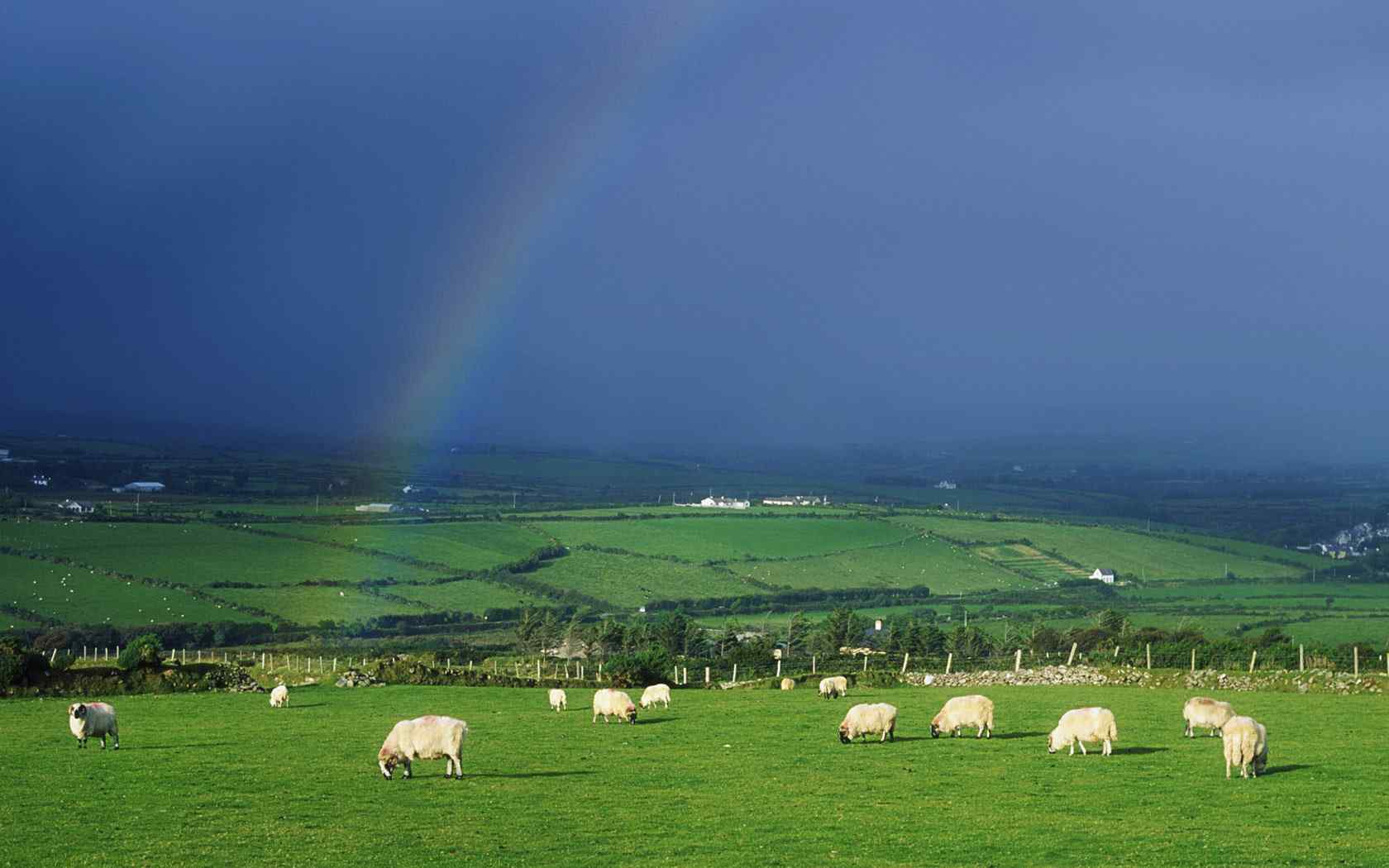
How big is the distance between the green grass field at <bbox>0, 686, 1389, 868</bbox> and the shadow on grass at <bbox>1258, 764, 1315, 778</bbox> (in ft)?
0.21

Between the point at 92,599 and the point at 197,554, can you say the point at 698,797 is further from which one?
the point at 197,554

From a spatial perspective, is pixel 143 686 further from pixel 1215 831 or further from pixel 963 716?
pixel 1215 831

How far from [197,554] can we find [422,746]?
76308mm

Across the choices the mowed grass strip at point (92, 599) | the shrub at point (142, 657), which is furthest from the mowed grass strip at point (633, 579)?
the shrub at point (142, 657)

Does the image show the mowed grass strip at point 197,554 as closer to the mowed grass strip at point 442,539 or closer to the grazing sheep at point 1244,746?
the mowed grass strip at point 442,539

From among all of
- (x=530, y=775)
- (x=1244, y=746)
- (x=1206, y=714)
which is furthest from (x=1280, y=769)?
(x=530, y=775)

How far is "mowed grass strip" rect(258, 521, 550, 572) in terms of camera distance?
101500mm

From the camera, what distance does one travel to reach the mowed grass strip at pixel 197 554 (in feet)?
289

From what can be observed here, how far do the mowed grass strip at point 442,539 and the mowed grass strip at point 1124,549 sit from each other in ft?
122

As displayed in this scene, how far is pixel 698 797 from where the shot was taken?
20500 millimetres

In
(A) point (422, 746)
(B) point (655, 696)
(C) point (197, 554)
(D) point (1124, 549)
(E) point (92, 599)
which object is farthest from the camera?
(D) point (1124, 549)

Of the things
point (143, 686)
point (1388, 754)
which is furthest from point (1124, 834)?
point (143, 686)

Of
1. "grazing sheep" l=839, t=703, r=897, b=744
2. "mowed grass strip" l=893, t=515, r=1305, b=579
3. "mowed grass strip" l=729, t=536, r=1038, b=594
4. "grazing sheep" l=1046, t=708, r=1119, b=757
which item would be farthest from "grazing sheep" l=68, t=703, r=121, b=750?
"mowed grass strip" l=893, t=515, r=1305, b=579

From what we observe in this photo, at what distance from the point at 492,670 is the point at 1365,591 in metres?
64.8
